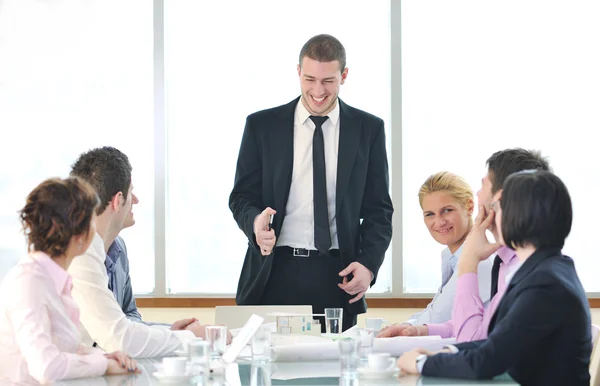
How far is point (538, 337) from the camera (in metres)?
2.03

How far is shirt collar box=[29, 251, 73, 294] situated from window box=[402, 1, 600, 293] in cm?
339

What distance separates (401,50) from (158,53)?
1.54m

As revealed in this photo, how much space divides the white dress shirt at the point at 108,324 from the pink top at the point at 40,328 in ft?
0.82

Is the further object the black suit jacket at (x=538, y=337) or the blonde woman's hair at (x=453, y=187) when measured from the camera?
the blonde woman's hair at (x=453, y=187)

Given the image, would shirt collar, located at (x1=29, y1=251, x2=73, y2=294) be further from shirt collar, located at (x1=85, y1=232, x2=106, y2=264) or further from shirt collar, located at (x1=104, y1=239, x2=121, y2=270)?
shirt collar, located at (x1=104, y1=239, x2=121, y2=270)

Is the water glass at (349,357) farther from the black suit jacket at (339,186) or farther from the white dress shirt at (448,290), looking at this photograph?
the black suit jacket at (339,186)

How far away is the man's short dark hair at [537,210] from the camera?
6.99 feet

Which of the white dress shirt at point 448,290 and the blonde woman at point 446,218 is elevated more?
the blonde woman at point 446,218

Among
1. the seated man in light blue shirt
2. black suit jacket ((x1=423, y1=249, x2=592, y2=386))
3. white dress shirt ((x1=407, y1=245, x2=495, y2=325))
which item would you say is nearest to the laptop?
the seated man in light blue shirt

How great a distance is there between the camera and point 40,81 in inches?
211

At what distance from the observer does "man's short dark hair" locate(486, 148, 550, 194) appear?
8.90 ft

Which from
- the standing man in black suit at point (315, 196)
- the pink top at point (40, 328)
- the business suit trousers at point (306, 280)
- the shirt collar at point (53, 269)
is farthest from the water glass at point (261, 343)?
the business suit trousers at point (306, 280)

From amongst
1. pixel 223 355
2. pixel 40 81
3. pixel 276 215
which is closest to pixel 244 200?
Result: pixel 276 215

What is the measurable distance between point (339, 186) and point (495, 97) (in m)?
2.19
